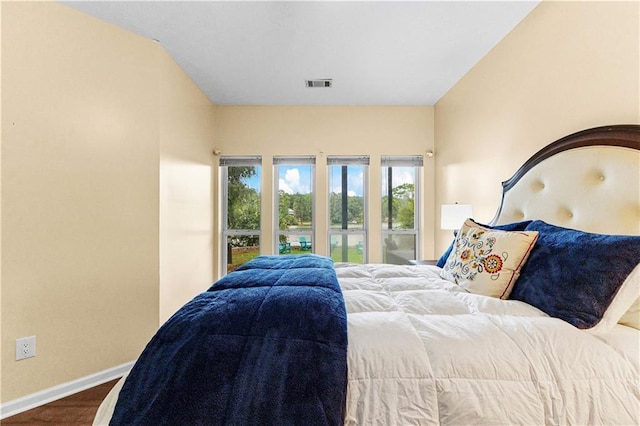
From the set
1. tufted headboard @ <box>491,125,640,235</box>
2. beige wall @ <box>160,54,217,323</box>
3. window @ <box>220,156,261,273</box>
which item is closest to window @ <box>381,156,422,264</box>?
window @ <box>220,156,261,273</box>

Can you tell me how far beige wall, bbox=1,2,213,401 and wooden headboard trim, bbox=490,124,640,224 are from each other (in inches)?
111

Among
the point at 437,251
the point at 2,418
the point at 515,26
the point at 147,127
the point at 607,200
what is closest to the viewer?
the point at 607,200

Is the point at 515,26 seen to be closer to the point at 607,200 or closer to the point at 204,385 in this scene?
the point at 607,200

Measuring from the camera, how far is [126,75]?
2146 mm

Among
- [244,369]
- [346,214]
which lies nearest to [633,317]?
[244,369]

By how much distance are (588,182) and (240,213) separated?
339cm

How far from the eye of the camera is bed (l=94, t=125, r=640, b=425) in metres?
0.78

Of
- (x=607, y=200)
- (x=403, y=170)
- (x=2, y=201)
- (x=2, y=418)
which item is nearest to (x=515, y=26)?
(x=607, y=200)

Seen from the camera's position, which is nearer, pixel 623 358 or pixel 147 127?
pixel 623 358

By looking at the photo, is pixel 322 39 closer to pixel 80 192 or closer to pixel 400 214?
pixel 80 192

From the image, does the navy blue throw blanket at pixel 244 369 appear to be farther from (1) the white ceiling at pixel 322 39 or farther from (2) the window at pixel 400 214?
(2) the window at pixel 400 214

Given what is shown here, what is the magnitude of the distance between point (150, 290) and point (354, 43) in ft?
8.69

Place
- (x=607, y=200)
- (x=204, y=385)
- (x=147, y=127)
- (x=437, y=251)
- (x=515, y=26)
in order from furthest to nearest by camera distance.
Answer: (x=437, y=251)
(x=147, y=127)
(x=515, y=26)
(x=607, y=200)
(x=204, y=385)

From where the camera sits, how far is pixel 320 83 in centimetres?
300
